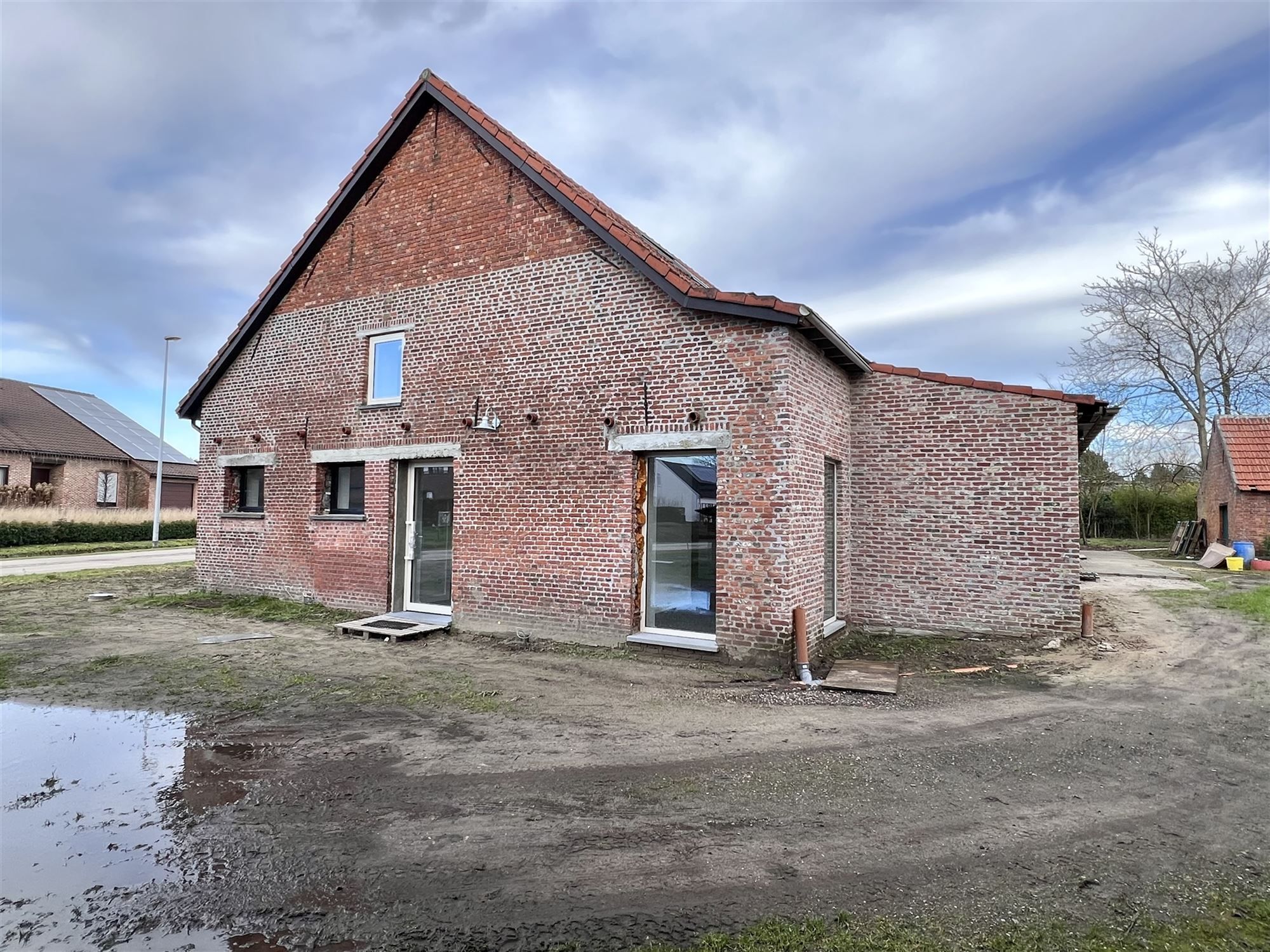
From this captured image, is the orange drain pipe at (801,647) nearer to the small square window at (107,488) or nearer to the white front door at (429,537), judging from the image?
the white front door at (429,537)

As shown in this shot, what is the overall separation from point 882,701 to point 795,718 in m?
1.08

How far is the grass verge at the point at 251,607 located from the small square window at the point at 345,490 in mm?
1604

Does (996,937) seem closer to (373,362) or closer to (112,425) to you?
(373,362)

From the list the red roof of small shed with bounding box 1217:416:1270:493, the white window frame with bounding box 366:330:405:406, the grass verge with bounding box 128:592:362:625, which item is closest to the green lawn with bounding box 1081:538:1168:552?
the red roof of small shed with bounding box 1217:416:1270:493

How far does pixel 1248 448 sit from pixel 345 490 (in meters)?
26.1

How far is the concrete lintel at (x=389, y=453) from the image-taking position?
10031 millimetres

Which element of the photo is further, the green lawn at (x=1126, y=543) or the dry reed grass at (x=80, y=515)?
the green lawn at (x=1126, y=543)

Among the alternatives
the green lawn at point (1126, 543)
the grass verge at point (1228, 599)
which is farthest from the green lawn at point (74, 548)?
the green lawn at point (1126, 543)

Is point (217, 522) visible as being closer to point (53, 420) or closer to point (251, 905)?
point (251, 905)

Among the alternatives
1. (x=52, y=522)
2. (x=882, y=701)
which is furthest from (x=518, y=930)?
(x=52, y=522)

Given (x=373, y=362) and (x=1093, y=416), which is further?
(x=373, y=362)

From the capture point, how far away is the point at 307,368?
466 inches

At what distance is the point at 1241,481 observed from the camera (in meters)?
20.6

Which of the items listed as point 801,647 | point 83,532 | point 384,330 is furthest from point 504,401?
point 83,532
